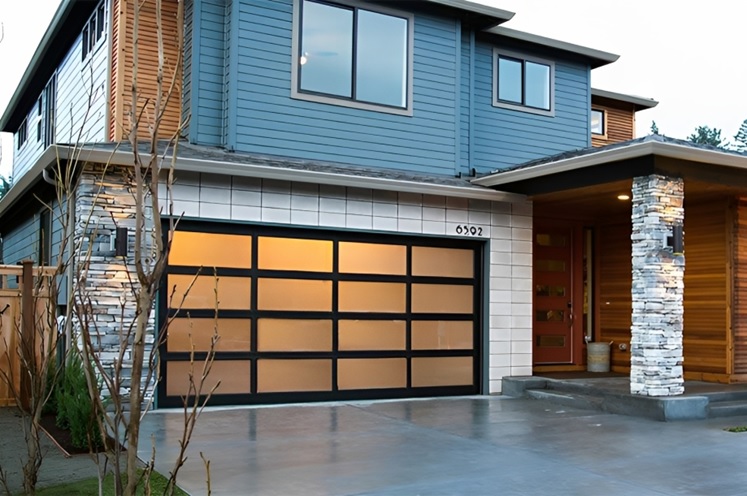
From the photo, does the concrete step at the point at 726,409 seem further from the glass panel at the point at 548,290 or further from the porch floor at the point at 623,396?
the glass panel at the point at 548,290

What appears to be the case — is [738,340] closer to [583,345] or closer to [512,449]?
[583,345]

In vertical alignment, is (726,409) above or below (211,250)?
below

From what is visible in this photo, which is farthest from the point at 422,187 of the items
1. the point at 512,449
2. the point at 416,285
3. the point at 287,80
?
the point at 512,449

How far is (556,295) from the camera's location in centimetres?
1270

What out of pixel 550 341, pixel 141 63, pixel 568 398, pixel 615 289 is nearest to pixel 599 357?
pixel 550 341

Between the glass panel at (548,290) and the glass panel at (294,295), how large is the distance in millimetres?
4225

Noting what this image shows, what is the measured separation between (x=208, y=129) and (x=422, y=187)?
2.97 m

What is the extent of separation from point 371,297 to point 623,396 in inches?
135

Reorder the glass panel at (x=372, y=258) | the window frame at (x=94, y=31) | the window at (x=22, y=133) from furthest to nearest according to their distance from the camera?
the window at (x=22, y=133) → the window frame at (x=94, y=31) → the glass panel at (x=372, y=258)

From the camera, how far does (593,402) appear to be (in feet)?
31.3

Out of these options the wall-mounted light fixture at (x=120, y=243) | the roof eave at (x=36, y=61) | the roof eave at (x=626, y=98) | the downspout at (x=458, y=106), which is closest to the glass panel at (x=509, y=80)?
the downspout at (x=458, y=106)

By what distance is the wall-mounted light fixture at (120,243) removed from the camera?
8406mm

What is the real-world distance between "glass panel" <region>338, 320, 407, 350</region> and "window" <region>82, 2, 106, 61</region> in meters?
6.10

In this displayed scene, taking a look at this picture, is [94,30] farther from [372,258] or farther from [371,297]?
[371,297]
